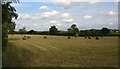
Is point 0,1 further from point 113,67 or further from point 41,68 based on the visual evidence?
point 113,67

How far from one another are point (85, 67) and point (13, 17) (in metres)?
29.2

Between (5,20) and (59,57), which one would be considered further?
(5,20)

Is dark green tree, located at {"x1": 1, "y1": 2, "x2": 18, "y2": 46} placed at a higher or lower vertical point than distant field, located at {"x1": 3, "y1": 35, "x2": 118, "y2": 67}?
higher

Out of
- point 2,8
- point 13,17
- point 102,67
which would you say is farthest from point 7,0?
point 102,67

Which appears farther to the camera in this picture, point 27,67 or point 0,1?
point 0,1

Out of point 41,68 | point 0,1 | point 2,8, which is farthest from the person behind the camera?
point 2,8

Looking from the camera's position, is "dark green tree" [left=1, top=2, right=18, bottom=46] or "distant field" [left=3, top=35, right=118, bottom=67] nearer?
"distant field" [left=3, top=35, right=118, bottom=67]

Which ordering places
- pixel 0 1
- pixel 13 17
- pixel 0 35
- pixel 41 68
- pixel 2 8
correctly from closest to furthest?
1. pixel 41 68
2. pixel 0 35
3. pixel 0 1
4. pixel 2 8
5. pixel 13 17

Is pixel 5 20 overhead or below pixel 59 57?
overhead

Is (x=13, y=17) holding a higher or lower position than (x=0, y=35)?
higher

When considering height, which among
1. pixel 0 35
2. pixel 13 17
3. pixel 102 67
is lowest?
pixel 102 67

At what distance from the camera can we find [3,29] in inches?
1087

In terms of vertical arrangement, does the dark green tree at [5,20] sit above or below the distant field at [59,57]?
above

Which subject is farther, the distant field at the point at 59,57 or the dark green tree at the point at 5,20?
the dark green tree at the point at 5,20
